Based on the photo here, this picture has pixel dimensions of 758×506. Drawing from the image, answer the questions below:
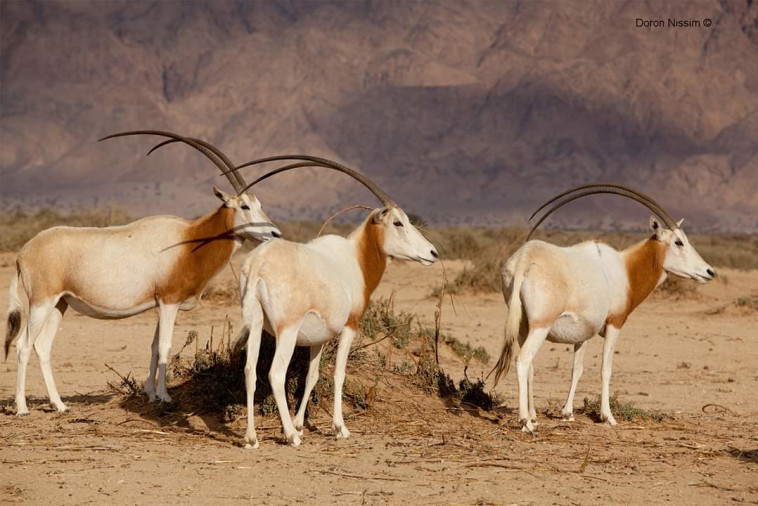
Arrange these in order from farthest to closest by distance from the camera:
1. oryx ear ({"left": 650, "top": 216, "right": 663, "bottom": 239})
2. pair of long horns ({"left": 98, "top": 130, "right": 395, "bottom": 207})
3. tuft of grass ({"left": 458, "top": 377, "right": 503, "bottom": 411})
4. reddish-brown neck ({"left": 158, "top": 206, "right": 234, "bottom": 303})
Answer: oryx ear ({"left": 650, "top": 216, "right": 663, "bottom": 239}), tuft of grass ({"left": 458, "top": 377, "right": 503, "bottom": 411}), reddish-brown neck ({"left": 158, "top": 206, "right": 234, "bottom": 303}), pair of long horns ({"left": 98, "top": 130, "right": 395, "bottom": 207})

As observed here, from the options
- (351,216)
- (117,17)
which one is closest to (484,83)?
(351,216)

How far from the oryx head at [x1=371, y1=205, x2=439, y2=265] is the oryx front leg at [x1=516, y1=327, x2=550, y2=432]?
40.6 inches

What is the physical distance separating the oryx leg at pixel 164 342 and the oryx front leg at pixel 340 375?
5.87 ft

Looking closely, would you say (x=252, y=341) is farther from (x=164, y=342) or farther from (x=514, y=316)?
(x=514, y=316)

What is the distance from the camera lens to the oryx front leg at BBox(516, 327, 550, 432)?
9.25 meters

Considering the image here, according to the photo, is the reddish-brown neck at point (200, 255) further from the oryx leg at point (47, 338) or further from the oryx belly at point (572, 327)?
the oryx belly at point (572, 327)

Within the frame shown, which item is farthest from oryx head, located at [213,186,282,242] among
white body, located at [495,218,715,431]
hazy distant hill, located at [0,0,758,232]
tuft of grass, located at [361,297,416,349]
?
hazy distant hill, located at [0,0,758,232]

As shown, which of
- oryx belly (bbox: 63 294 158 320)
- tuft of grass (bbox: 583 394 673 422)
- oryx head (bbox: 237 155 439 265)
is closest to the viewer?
oryx head (bbox: 237 155 439 265)

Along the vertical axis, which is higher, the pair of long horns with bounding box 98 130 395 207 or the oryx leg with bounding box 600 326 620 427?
the pair of long horns with bounding box 98 130 395 207

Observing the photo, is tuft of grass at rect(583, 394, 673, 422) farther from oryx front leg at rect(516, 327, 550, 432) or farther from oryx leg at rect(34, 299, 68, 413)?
oryx leg at rect(34, 299, 68, 413)

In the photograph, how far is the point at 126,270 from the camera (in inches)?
387

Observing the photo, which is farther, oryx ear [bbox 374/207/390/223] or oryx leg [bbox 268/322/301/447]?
oryx ear [bbox 374/207/390/223]

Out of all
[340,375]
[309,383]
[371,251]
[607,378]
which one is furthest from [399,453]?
[607,378]

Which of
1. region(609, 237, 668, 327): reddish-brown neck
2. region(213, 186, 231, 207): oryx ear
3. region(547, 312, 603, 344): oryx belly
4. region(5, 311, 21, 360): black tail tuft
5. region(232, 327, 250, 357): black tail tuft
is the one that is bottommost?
region(5, 311, 21, 360): black tail tuft
